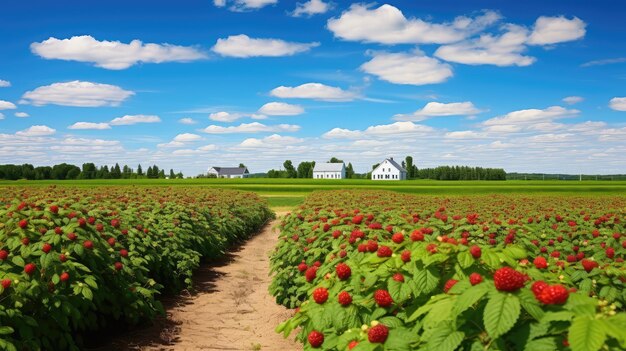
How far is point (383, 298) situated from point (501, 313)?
37.5 inches

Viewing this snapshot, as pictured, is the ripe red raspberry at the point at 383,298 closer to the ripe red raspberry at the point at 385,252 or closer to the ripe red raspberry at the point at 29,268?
the ripe red raspberry at the point at 385,252

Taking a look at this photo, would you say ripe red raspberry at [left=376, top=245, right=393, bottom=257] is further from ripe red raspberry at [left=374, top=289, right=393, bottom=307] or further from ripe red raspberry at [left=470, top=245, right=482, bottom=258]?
ripe red raspberry at [left=470, top=245, right=482, bottom=258]

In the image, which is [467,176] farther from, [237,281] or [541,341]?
[541,341]

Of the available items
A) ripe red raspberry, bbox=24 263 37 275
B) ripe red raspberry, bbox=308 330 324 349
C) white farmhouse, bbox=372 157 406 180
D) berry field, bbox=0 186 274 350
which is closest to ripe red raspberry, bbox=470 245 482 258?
ripe red raspberry, bbox=308 330 324 349

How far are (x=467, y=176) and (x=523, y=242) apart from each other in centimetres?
10396

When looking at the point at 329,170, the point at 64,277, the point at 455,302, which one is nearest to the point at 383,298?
the point at 455,302

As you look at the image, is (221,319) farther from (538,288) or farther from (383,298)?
(538,288)

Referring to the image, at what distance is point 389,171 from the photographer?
356 ft

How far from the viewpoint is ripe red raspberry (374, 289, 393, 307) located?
3061mm

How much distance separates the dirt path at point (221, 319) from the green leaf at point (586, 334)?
4.92 metres

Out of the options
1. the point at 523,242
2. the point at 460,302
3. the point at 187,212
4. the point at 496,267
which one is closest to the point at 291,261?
the point at 523,242

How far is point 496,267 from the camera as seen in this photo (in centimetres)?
290

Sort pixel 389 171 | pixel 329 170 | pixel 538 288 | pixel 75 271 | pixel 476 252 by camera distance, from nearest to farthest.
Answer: pixel 538 288, pixel 476 252, pixel 75 271, pixel 389 171, pixel 329 170

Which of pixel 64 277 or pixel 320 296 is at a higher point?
pixel 320 296
